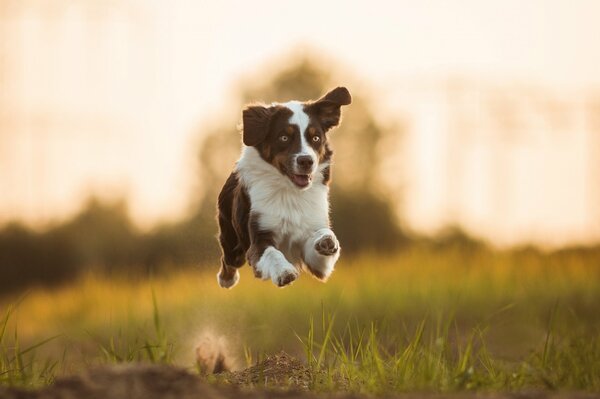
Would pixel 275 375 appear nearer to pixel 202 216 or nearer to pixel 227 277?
pixel 227 277

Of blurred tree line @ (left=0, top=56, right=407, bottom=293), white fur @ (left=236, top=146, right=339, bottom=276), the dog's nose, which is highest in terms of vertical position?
the dog's nose

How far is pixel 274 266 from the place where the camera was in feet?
22.5

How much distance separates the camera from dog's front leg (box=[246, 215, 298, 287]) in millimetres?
6676

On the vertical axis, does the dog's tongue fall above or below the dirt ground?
above

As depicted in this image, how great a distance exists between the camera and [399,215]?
23.2 meters

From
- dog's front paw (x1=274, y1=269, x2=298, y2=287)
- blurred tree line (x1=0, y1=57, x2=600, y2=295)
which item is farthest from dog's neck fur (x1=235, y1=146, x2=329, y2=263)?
blurred tree line (x1=0, y1=57, x2=600, y2=295)

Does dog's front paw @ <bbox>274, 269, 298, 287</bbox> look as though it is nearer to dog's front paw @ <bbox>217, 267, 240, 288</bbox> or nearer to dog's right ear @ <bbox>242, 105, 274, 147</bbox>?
dog's right ear @ <bbox>242, 105, 274, 147</bbox>

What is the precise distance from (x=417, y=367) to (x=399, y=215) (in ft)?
50.6

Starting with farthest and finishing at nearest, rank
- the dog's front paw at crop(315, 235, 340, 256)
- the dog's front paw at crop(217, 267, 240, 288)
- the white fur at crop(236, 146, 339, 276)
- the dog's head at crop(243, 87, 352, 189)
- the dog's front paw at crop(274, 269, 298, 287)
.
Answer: the dog's front paw at crop(217, 267, 240, 288) < the white fur at crop(236, 146, 339, 276) < the dog's head at crop(243, 87, 352, 189) < the dog's front paw at crop(315, 235, 340, 256) < the dog's front paw at crop(274, 269, 298, 287)

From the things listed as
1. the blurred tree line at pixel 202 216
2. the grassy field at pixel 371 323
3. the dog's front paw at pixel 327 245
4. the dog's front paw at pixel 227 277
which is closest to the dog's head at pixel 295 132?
the dog's front paw at pixel 327 245

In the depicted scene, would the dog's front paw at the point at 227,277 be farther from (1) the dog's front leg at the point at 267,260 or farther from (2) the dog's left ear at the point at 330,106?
(2) the dog's left ear at the point at 330,106

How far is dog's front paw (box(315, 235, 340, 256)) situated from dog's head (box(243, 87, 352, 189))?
0.53m

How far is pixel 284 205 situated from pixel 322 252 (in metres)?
0.70

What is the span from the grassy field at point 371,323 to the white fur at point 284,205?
31.7 inches
